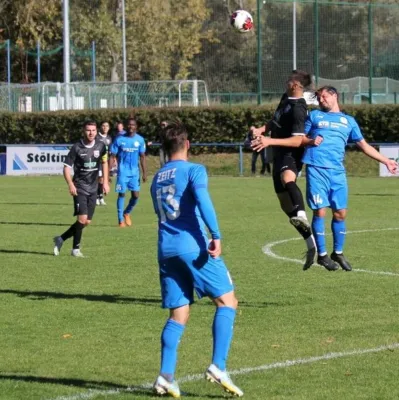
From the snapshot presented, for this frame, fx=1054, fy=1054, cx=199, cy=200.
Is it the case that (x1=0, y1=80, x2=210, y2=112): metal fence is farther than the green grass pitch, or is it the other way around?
(x1=0, y1=80, x2=210, y2=112): metal fence

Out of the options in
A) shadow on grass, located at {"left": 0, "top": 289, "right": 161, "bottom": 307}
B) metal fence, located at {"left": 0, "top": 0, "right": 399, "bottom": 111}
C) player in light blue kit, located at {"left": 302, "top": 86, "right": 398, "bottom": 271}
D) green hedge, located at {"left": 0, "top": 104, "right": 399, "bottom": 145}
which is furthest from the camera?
metal fence, located at {"left": 0, "top": 0, "right": 399, "bottom": 111}

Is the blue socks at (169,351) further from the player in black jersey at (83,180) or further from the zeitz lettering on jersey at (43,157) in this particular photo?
the zeitz lettering on jersey at (43,157)

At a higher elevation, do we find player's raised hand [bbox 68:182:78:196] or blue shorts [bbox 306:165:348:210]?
blue shorts [bbox 306:165:348:210]

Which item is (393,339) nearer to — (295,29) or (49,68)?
(295,29)

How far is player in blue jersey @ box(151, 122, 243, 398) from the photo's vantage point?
7.04m

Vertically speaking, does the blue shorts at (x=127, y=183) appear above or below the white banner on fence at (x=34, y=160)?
above

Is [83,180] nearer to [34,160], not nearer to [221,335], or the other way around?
[221,335]

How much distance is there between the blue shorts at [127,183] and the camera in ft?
70.6

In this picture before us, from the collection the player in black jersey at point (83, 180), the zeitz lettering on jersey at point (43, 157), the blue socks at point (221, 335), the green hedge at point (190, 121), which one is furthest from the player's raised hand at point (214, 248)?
the zeitz lettering on jersey at point (43, 157)

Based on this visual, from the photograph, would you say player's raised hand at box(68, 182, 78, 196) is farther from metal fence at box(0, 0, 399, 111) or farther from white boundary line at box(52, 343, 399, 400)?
metal fence at box(0, 0, 399, 111)

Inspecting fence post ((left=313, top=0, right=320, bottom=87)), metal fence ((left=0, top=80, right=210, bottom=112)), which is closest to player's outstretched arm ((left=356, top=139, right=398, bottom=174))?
fence post ((left=313, top=0, right=320, bottom=87))

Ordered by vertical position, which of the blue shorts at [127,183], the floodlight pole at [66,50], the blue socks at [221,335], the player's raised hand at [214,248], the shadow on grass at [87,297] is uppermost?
the floodlight pole at [66,50]

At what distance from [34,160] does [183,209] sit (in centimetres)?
3392

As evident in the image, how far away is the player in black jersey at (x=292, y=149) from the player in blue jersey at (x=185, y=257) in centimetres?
407
